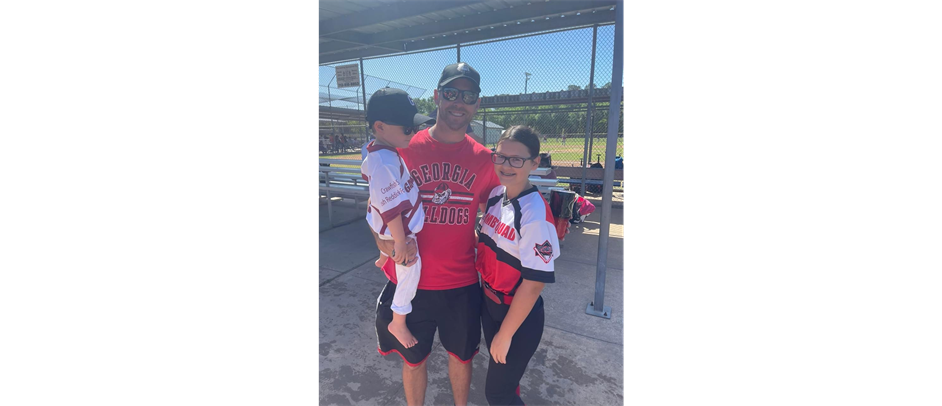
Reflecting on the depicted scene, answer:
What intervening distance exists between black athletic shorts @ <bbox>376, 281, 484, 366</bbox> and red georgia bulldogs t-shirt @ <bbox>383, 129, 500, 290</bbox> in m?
0.05

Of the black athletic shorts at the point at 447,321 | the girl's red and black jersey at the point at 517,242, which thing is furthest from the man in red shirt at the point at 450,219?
the girl's red and black jersey at the point at 517,242

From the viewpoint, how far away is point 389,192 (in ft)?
5.12

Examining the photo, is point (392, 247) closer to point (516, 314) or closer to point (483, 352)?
point (516, 314)

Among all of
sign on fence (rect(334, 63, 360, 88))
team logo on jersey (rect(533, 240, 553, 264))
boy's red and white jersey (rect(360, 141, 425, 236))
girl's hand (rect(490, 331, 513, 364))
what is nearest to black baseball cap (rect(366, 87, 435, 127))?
boy's red and white jersey (rect(360, 141, 425, 236))

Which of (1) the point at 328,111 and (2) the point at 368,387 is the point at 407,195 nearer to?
(2) the point at 368,387

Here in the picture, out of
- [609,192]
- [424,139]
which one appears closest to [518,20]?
[609,192]

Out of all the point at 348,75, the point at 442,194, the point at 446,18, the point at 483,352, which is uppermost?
the point at 446,18

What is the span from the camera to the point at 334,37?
5918 millimetres

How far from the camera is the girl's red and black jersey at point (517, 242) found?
149cm

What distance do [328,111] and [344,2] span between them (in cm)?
629

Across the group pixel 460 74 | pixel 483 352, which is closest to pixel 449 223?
pixel 460 74

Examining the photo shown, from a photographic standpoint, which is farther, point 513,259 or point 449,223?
point 449,223

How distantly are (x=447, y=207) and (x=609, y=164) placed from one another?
6.31 ft

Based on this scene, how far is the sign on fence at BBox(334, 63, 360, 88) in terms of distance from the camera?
6.81 metres
